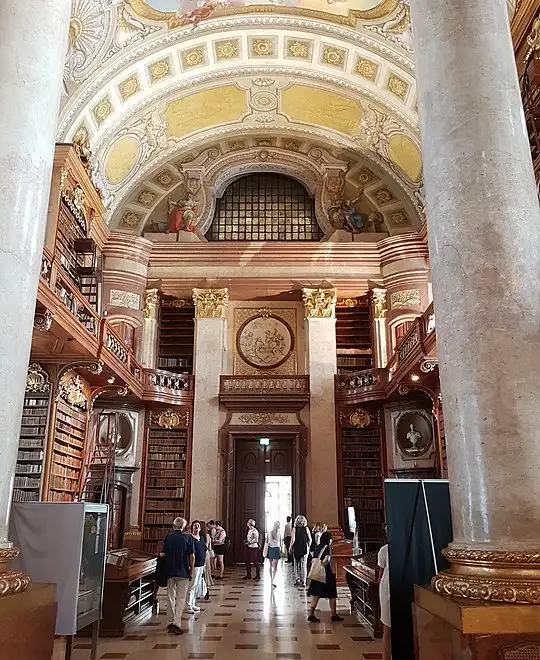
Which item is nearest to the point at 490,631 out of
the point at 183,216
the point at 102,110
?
the point at 102,110

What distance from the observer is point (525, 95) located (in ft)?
28.1

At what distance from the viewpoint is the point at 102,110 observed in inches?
557

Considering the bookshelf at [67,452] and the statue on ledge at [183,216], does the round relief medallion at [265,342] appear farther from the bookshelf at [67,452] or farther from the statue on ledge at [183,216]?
the bookshelf at [67,452]

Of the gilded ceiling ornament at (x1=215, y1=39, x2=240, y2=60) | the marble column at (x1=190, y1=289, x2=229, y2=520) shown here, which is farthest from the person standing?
the gilded ceiling ornament at (x1=215, y1=39, x2=240, y2=60)

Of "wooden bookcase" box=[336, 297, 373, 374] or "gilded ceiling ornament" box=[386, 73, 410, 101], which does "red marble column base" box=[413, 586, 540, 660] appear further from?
"gilded ceiling ornament" box=[386, 73, 410, 101]

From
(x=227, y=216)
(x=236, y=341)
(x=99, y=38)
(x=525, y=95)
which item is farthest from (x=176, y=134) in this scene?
(x=525, y=95)

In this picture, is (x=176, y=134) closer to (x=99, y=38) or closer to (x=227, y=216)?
(x=227, y=216)

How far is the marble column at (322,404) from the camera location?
13945 mm

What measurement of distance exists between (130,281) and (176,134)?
13.9 feet

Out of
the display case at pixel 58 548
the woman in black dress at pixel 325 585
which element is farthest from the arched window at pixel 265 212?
the display case at pixel 58 548

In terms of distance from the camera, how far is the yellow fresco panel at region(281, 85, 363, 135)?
15.6 metres

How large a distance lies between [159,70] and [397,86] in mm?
5599

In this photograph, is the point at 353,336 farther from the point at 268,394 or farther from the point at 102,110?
the point at 102,110

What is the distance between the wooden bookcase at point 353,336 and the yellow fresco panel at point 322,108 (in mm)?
4674
